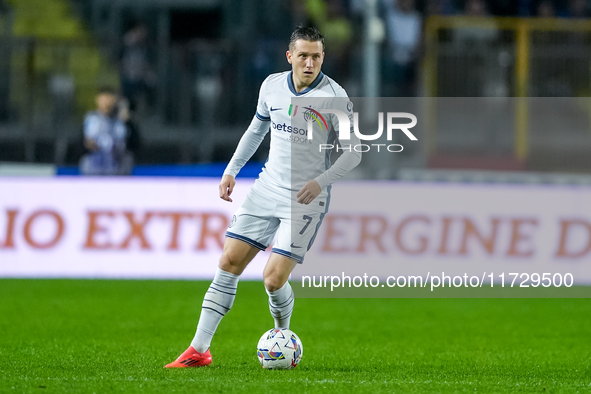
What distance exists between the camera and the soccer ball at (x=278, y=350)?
6055 mm

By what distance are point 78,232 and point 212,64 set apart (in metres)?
3.43

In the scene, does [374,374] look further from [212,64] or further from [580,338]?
Answer: [212,64]

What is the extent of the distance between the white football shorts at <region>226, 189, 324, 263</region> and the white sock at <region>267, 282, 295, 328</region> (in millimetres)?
251

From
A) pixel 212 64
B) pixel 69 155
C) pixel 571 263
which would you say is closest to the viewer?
pixel 571 263

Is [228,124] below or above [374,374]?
above

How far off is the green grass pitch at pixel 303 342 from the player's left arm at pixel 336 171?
1125 mm

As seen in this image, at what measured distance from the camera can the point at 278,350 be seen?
19.9 ft

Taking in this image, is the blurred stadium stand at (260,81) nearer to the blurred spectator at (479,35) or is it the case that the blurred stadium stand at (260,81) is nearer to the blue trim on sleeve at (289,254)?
the blurred spectator at (479,35)

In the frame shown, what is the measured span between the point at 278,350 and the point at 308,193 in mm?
1085

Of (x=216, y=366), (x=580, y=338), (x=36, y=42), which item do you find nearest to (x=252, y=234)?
(x=216, y=366)

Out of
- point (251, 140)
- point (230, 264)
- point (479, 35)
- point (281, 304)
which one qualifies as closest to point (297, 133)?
point (251, 140)

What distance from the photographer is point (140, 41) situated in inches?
511

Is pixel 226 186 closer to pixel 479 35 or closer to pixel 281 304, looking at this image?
pixel 281 304

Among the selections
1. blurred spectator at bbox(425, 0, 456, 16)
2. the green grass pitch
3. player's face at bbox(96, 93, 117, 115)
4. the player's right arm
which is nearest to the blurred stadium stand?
player's face at bbox(96, 93, 117, 115)
